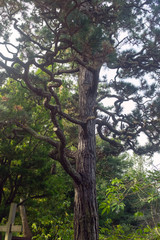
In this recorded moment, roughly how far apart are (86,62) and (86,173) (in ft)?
9.02

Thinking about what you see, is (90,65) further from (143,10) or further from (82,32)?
(143,10)

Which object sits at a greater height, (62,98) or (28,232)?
(62,98)

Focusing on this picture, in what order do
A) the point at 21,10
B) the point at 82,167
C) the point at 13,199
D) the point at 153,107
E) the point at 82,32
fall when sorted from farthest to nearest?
the point at 153,107, the point at 13,199, the point at 82,167, the point at 21,10, the point at 82,32

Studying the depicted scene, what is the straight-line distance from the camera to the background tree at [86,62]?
414 cm

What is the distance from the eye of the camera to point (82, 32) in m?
3.86

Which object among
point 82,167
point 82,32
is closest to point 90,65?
point 82,32

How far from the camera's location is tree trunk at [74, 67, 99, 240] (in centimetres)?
451

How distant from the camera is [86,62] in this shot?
18.0 ft

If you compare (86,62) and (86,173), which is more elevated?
(86,62)

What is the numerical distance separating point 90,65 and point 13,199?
3.95 metres

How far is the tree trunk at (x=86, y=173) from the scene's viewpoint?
14.8 feet

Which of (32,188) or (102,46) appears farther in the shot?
(32,188)

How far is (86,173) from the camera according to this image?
5086 mm

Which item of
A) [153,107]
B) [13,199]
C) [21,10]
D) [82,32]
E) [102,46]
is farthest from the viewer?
[153,107]
